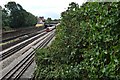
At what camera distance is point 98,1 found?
6328mm

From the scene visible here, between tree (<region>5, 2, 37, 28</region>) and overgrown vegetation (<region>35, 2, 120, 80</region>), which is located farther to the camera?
tree (<region>5, 2, 37, 28</region>)

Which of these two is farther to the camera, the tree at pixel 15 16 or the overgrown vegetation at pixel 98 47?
the tree at pixel 15 16

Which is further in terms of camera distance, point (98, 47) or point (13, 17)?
point (13, 17)

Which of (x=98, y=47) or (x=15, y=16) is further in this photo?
(x=15, y=16)

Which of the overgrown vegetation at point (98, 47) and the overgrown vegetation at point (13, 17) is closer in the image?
the overgrown vegetation at point (98, 47)

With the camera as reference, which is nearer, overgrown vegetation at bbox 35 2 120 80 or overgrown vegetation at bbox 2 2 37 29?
overgrown vegetation at bbox 35 2 120 80

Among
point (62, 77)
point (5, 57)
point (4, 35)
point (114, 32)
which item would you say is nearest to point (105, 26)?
point (114, 32)

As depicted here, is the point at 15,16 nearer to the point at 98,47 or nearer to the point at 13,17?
the point at 13,17

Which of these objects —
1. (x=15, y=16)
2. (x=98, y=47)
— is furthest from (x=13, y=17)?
(x=98, y=47)

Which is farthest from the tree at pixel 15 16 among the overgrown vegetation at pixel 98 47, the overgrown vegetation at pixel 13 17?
the overgrown vegetation at pixel 98 47

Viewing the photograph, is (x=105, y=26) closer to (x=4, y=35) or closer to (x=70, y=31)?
(x=70, y=31)

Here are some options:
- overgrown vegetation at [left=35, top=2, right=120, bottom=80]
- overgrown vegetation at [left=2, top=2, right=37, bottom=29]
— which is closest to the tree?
overgrown vegetation at [left=2, top=2, right=37, bottom=29]

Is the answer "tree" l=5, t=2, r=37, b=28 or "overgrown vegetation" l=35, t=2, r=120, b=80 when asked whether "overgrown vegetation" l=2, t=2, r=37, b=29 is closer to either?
"tree" l=5, t=2, r=37, b=28

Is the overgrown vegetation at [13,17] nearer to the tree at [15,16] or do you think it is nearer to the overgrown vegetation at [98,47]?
the tree at [15,16]
